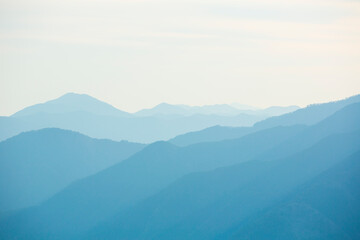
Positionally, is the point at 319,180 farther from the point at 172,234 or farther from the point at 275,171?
the point at 172,234

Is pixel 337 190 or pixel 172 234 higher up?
pixel 337 190

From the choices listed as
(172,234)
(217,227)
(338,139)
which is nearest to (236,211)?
(217,227)

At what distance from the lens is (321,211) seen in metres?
160

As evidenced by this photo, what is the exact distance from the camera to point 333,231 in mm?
153375

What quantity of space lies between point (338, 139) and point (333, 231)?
46068mm

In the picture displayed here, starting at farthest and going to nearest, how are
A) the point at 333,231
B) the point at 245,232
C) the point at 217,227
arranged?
the point at 217,227 → the point at 245,232 → the point at 333,231

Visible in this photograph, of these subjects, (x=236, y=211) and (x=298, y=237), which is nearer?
(x=298, y=237)

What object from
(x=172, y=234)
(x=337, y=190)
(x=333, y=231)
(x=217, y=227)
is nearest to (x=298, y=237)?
(x=333, y=231)

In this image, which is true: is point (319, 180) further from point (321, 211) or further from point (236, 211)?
point (236, 211)

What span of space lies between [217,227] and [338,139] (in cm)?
3922

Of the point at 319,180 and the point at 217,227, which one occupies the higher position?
the point at 319,180

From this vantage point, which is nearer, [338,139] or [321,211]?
[321,211]

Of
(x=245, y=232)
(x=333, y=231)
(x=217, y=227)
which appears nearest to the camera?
(x=333, y=231)

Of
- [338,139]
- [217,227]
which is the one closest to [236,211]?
[217,227]
